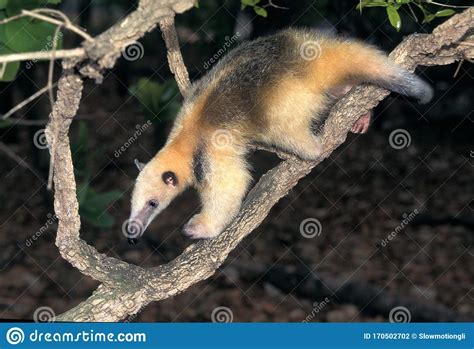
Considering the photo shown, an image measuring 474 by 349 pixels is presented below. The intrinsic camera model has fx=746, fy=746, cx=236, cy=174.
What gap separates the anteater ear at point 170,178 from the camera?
15.5 ft

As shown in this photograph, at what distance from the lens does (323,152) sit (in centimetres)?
430

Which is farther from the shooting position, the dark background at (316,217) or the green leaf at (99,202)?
the dark background at (316,217)

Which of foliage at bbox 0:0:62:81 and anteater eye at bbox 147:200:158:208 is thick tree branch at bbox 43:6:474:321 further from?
foliage at bbox 0:0:62:81

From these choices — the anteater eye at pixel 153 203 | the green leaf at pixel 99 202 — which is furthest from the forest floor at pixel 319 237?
the anteater eye at pixel 153 203

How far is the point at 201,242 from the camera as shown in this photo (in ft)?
14.7

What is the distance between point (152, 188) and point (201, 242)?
22.2 inches

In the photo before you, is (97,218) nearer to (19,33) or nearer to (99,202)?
(99,202)

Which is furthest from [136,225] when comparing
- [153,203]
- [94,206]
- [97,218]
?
[94,206]

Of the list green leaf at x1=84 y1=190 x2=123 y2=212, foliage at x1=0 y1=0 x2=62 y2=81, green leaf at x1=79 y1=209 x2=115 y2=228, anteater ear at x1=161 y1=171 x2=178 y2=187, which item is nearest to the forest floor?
green leaf at x1=84 y1=190 x2=123 y2=212

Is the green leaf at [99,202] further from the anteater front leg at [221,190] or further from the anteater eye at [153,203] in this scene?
the anteater front leg at [221,190]

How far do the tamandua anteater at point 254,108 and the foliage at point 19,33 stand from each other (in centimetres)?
98

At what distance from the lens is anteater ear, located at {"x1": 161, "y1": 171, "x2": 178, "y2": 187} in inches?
186

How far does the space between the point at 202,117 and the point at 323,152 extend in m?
0.79

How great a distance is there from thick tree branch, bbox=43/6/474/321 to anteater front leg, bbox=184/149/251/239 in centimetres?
12
